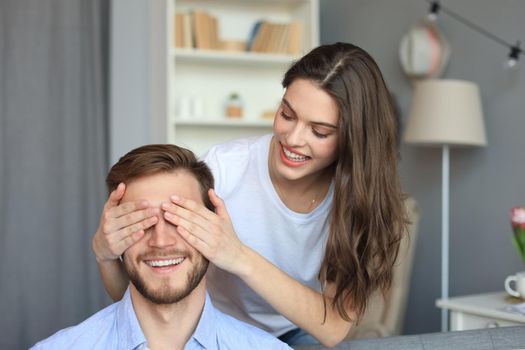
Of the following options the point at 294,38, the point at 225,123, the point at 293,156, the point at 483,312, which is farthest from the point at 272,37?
the point at 293,156

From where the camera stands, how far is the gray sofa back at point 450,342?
1560mm

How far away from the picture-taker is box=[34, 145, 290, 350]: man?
1514 millimetres

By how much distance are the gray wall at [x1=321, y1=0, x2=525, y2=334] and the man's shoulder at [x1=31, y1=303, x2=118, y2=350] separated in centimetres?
201

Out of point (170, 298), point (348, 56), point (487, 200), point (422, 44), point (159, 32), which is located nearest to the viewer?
point (170, 298)

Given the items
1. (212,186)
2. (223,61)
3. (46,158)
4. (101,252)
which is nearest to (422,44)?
(223,61)

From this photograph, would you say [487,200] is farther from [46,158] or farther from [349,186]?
[46,158]

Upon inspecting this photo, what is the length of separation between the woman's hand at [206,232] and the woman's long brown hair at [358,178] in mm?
296

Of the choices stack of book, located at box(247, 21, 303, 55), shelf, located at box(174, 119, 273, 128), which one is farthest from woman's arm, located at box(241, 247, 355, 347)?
stack of book, located at box(247, 21, 303, 55)

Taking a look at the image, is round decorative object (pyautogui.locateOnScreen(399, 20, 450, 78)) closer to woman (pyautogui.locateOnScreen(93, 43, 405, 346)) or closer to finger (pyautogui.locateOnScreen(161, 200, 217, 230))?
woman (pyautogui.locateOnScreen(93, 43, 405, 346))

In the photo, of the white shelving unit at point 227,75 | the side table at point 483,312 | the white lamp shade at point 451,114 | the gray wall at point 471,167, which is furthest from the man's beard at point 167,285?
the white shelving unit at point 227,75

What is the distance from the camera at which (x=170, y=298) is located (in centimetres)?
153

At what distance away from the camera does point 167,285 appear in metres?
1.54

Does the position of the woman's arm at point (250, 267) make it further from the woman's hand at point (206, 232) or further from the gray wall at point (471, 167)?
the gray wall at point (471, 167)

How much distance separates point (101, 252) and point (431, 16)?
2315 mm
